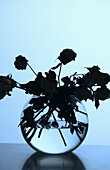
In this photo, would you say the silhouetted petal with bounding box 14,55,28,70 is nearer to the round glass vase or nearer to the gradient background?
the round glass vase

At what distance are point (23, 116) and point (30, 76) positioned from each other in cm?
151

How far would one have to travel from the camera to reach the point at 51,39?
2.47 metres

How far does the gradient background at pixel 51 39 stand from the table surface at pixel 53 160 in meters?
1.34

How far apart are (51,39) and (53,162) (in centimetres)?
165

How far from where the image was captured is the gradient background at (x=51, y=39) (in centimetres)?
247

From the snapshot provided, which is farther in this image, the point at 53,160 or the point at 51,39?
the point at 51,39

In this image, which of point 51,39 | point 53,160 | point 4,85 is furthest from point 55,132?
point 51,39

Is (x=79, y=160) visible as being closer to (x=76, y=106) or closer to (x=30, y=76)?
(x=76, y=106)

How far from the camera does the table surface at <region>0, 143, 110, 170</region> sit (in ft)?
2.95

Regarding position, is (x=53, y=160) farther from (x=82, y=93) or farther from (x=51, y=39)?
(x=51, y=39)

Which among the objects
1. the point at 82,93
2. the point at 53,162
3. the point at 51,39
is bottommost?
the point at 53,162

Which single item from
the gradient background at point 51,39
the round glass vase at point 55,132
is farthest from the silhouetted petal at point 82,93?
the gradient background at point 51,39

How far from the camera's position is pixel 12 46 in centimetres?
248

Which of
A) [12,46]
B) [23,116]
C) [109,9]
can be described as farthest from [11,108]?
[23,116]
